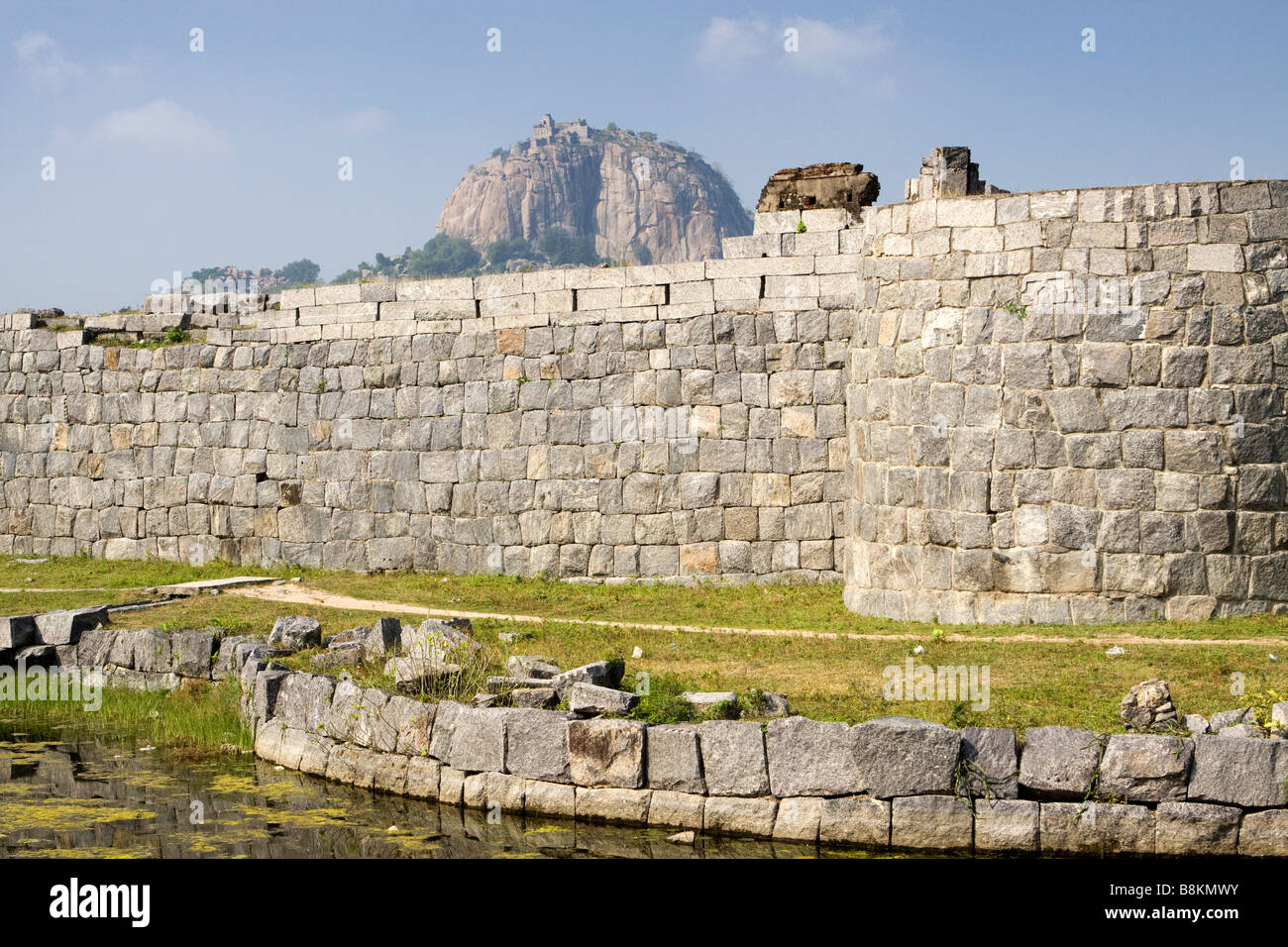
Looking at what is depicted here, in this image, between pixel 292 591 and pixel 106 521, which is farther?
pixel 106 521

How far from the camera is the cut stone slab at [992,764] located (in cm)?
823

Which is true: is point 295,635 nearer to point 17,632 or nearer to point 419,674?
point 419,674

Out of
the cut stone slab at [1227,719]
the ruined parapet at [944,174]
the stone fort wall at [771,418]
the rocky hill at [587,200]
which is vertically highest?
the rocky hill at [587,200]

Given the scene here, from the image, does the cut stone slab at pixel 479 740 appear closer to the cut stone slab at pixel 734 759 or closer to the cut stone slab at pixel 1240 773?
the cut stone slab at pixel 734 759

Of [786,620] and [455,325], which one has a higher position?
[455,325]

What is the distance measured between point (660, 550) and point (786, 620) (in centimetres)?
316

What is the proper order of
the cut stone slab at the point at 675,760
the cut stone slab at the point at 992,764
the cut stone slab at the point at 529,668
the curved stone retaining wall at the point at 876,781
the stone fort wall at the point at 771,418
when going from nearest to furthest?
the curved stone retaining wall at the point at 876,781
the cut stone slab at the point at 992,764
the cut stone slab at the point at 675,760
the cut stone slab at the point at 529,668
the stone fort wall at the point at 771,418

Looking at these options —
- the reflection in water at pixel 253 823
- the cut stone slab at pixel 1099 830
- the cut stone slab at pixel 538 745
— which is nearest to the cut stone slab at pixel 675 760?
the reflection in water at pixel 253 823

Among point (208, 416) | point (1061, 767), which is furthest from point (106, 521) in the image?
point (1061, 767)

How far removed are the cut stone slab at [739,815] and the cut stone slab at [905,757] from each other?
0.63 metres

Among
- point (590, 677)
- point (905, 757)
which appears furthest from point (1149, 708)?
point (590, 677)

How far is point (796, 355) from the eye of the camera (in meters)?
17.0

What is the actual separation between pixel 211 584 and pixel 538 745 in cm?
1004

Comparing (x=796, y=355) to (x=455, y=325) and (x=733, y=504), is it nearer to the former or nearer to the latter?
(x=733, y=504)
